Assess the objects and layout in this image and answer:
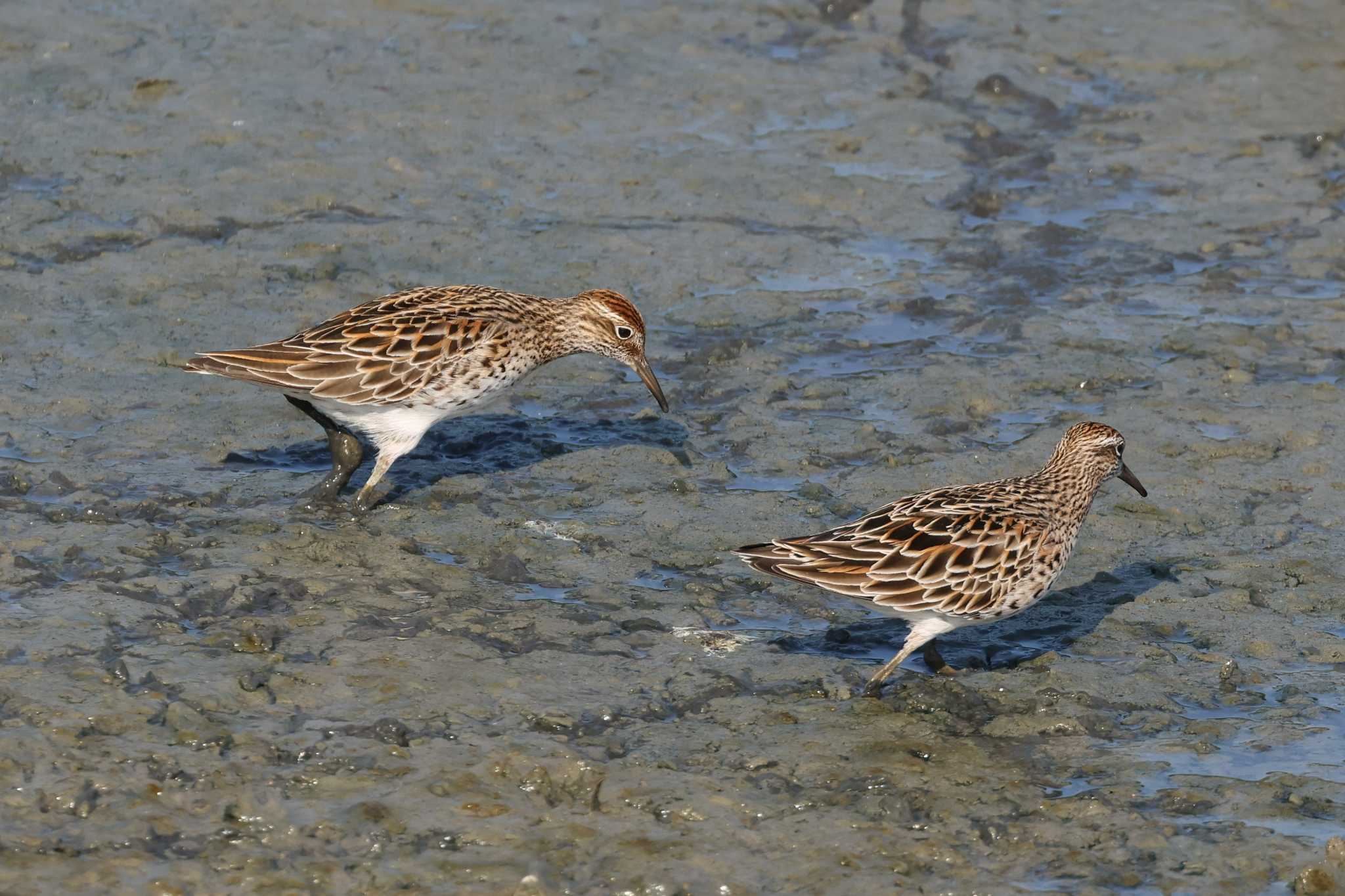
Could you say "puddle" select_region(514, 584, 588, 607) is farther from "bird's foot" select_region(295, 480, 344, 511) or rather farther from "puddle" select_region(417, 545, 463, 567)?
"bird's foot" select_region(295, 480, 344, 511)

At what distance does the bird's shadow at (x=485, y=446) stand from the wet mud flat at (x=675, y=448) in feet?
0.16

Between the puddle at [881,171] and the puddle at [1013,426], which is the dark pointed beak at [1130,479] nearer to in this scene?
the puddle at [1013,426]

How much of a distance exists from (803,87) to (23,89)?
24.2 ft

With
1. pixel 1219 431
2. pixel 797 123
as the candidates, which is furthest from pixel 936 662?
pixel 797 123

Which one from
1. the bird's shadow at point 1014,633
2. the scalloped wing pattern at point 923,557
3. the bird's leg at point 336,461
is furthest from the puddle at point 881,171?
the scalloped wing pattern at point 923,557

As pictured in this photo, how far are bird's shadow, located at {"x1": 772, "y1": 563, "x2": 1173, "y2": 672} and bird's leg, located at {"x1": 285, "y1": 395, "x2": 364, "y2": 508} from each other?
2949mm

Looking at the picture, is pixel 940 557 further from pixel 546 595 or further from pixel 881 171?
pixel 881 171

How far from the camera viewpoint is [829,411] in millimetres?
12008

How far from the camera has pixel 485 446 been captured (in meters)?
11.5

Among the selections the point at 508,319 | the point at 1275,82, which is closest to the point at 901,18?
the point at 1275,82

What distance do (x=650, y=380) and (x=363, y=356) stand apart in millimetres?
2055

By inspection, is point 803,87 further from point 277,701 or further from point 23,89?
point 277,701

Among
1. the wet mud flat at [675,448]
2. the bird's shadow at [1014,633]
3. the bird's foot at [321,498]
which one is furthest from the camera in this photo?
the bird's foot at [321,498]

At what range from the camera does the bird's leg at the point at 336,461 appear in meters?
10.4
